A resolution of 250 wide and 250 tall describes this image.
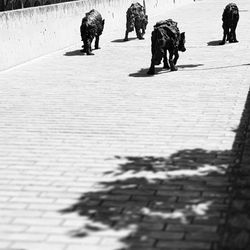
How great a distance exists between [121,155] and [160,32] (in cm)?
689

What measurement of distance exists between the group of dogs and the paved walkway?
57 cm

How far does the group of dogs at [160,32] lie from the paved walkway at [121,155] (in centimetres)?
57

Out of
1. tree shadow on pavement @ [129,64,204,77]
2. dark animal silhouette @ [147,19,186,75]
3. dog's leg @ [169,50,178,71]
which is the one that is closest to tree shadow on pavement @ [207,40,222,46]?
tree shadow on pavement @ [129,64,204,77]

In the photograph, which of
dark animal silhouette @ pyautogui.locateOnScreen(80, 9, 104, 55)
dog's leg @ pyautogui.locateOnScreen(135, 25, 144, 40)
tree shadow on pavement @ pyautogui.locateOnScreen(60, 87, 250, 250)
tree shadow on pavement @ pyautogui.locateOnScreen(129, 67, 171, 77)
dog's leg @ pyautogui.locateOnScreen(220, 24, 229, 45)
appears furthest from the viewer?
dog's leg @ pyautogui.locateOnScreen(135, 25, 144, 40)

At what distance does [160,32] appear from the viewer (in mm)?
14180

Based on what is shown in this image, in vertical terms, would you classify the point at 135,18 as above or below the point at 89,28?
above

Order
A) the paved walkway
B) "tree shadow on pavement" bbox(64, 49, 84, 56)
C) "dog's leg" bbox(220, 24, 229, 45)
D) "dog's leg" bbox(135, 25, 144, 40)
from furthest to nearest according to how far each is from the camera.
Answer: "dog's leg" bbox(135, 25, 144, 40), "dog's leg" bbox(220, 24, 229, 45), "tree shadow on pavement" bbox(64, 49, 84, 56), the paved walkway

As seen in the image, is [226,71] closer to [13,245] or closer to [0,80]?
[0,80]

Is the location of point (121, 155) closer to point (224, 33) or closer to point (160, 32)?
point (160, 32)

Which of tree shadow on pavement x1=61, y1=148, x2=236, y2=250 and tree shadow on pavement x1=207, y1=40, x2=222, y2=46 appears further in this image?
tree shadow on pavement x1=207, y1=40, x2=222, y2=46

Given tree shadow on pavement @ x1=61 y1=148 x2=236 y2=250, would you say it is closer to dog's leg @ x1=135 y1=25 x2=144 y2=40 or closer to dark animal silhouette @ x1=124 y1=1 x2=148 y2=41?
dark animal silhouette @ x1=124 y1=1 x2=148 y2=41

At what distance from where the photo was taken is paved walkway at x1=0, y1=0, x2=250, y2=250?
5.61 metres

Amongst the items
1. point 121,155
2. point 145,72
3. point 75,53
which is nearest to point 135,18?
point 75,53

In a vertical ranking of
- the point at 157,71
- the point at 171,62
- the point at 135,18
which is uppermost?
the point at 135,18
